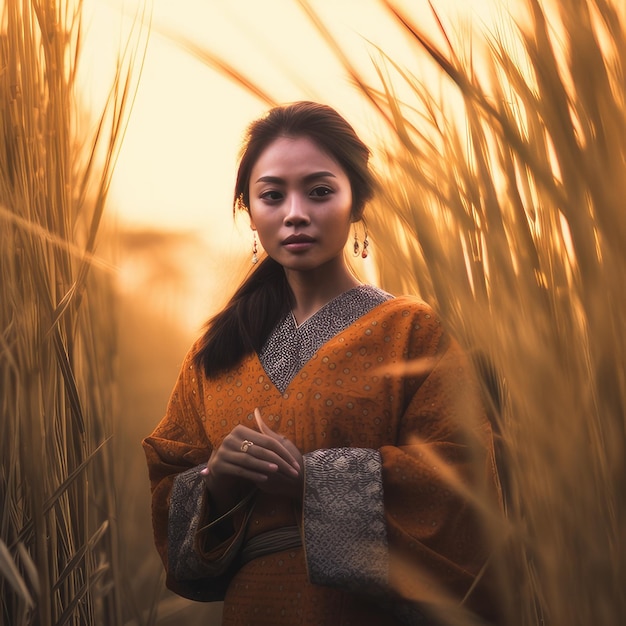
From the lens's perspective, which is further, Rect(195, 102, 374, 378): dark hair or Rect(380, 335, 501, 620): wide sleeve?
Rect(195, 102, 374, 378): dark hair

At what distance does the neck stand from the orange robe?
0.16ft

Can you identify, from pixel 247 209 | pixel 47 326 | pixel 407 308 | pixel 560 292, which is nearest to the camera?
pixel 560 292

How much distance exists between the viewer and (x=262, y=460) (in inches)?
32.3

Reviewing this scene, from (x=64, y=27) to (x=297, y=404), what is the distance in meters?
0.44

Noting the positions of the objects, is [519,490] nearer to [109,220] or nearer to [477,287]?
[477,287]

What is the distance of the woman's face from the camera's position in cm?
90

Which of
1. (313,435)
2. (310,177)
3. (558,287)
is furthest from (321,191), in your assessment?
(558,287)

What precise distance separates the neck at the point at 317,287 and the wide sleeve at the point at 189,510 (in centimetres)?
16

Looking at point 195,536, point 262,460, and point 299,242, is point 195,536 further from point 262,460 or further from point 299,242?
point 299,242

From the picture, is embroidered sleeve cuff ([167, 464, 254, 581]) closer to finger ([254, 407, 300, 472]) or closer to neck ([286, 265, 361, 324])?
finger ([254, 407, 300, 472])

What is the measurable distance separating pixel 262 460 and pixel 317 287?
0.81ft

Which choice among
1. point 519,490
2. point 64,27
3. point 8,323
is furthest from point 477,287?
point 64,27

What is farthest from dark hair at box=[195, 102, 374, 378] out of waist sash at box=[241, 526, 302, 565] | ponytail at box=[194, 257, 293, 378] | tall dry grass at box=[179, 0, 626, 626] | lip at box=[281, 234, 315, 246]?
tall dry grass at box=[179, 0, 626, 626]

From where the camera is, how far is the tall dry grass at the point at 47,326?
0.70 meters
